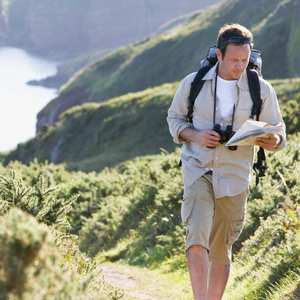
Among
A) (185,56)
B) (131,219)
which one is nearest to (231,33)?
(131,219)

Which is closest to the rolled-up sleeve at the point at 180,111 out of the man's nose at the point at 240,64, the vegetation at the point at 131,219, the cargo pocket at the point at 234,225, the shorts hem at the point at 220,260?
the man's nose at the point at 240,64

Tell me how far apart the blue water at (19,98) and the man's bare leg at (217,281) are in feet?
175

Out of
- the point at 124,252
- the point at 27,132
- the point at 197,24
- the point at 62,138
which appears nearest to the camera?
the point at 124,252

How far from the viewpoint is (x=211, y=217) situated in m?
3.08

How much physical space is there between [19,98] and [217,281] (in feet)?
313

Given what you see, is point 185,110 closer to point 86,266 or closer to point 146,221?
point 86,266

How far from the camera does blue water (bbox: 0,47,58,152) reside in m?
69.6

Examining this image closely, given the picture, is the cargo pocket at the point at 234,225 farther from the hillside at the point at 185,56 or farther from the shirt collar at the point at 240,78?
the hillside at the point at 185,56

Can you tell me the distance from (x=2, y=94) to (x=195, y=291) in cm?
9949

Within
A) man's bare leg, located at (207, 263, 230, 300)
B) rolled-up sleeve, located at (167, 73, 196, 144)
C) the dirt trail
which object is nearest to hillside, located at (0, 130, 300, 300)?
the dirt trail

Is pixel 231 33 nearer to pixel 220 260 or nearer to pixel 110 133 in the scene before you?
pixel 220 260

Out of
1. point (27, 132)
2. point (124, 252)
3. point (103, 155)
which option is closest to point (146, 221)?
point (124, 252)

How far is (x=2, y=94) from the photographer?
94312mm

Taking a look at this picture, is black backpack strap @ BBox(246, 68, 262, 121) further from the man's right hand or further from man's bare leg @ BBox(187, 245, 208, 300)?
man's bare leg @ BBox(187, 245, 208, 300)
